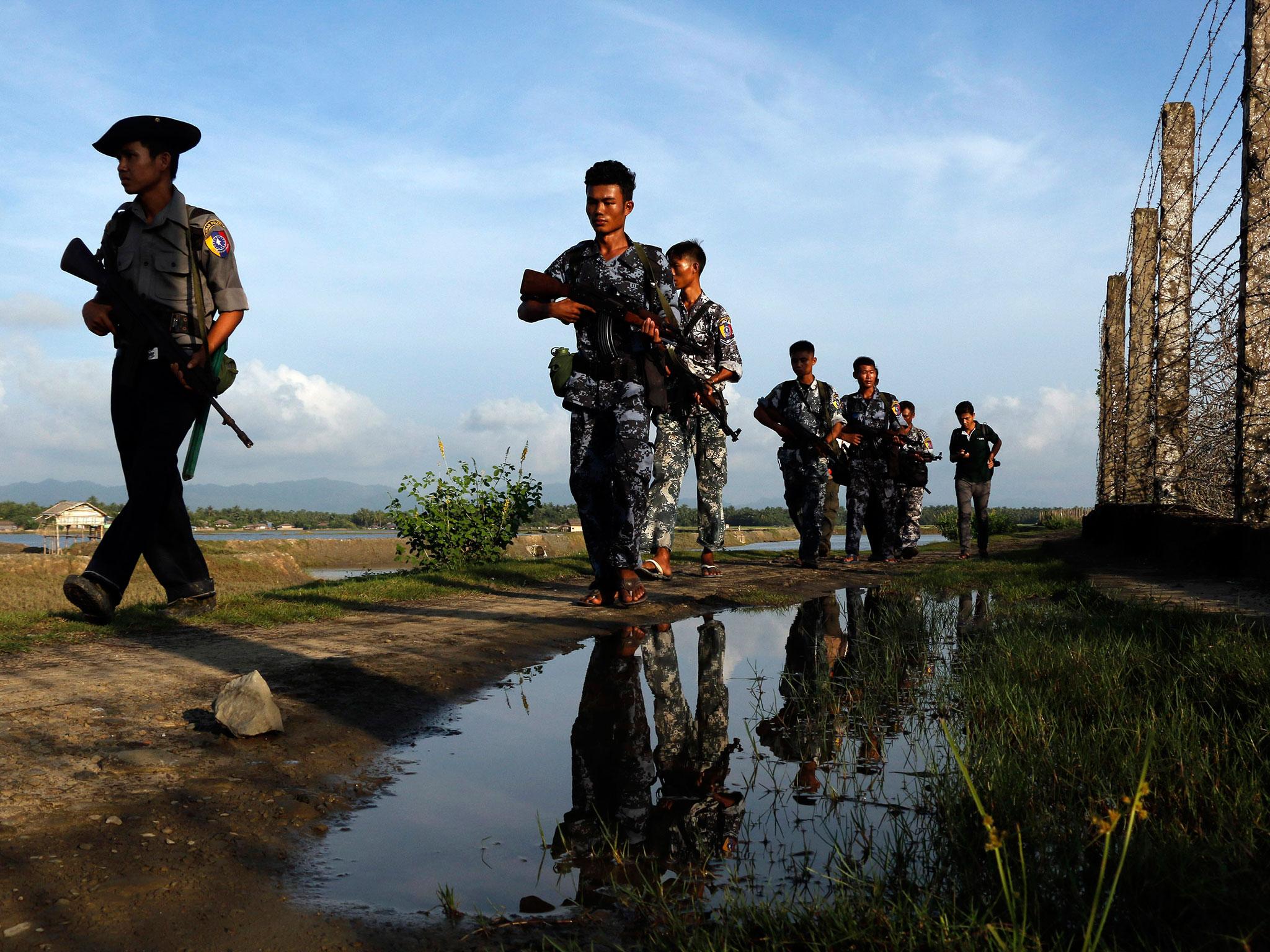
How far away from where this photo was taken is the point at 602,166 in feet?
20.3

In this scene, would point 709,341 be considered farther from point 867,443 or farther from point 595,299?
point 867,443

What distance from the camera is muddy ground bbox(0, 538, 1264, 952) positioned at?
1729mm

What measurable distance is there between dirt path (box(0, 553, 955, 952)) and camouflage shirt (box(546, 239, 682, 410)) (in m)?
1.65

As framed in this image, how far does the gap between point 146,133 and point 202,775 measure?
3.95 metres

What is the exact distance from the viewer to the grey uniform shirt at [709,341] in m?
8.77

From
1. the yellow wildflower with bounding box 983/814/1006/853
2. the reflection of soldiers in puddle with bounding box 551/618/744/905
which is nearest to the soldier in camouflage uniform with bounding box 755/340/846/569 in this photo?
the reflection of soldiers in puddle with bounding box 551/618/744/905

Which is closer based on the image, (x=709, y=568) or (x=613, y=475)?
(x=613, y=475)

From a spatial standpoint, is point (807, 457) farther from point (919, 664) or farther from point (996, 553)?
point (919, 664)

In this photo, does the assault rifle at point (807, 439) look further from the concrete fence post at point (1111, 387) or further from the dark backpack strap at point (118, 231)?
the dark backpack strap at point (118, 231)

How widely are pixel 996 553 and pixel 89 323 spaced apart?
1238 cm

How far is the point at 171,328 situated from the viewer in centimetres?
518

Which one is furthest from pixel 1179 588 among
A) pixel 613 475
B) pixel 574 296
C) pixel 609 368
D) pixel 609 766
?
pixel 609 766

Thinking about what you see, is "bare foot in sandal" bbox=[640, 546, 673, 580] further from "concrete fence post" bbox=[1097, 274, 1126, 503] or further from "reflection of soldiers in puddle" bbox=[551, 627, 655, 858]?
"concrete fence post" bbox=[1097, 274, 1126, 503]

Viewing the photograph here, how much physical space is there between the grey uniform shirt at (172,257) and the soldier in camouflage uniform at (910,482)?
9552 millimetres
